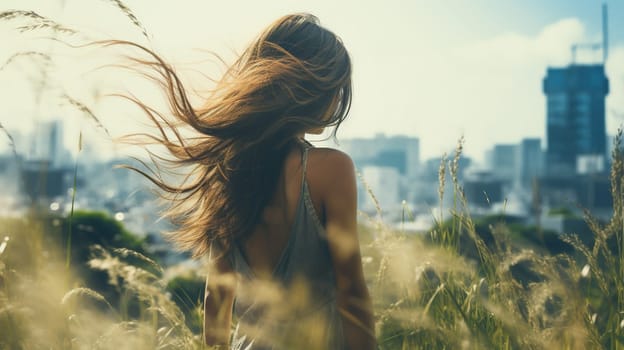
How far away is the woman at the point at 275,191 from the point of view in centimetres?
125

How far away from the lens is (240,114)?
4.65 feet

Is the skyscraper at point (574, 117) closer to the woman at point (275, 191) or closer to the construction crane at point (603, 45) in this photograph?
A: the construction crane at point (603, 45)

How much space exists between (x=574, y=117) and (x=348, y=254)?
9583 cm

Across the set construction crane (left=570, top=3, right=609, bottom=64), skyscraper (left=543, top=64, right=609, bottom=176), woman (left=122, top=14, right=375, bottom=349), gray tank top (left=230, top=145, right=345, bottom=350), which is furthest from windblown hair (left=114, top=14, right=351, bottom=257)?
skyscraper (left=543, top=64, right=609, bottom=176)

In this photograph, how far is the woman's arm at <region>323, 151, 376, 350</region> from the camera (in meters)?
1.24

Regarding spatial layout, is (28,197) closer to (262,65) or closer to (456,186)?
(262,65)

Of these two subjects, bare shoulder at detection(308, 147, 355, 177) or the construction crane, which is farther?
the construction crane

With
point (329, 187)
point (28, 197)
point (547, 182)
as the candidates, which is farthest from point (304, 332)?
point (547, 182)

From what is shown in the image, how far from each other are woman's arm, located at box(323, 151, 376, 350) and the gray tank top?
0.10 feet

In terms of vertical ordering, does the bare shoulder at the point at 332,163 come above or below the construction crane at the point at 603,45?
below

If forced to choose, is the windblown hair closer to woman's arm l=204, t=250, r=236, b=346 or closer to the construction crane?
woman's arm l=204, t=250, r=236, b=346

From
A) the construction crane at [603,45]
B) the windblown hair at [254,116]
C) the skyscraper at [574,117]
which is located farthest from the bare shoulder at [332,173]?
the skyscraper at [574,117]

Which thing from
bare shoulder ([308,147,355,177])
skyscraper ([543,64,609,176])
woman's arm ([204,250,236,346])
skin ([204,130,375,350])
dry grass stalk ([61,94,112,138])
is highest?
skyscraper ([543,64,609,176])

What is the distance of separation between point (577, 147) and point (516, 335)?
9381 cm
